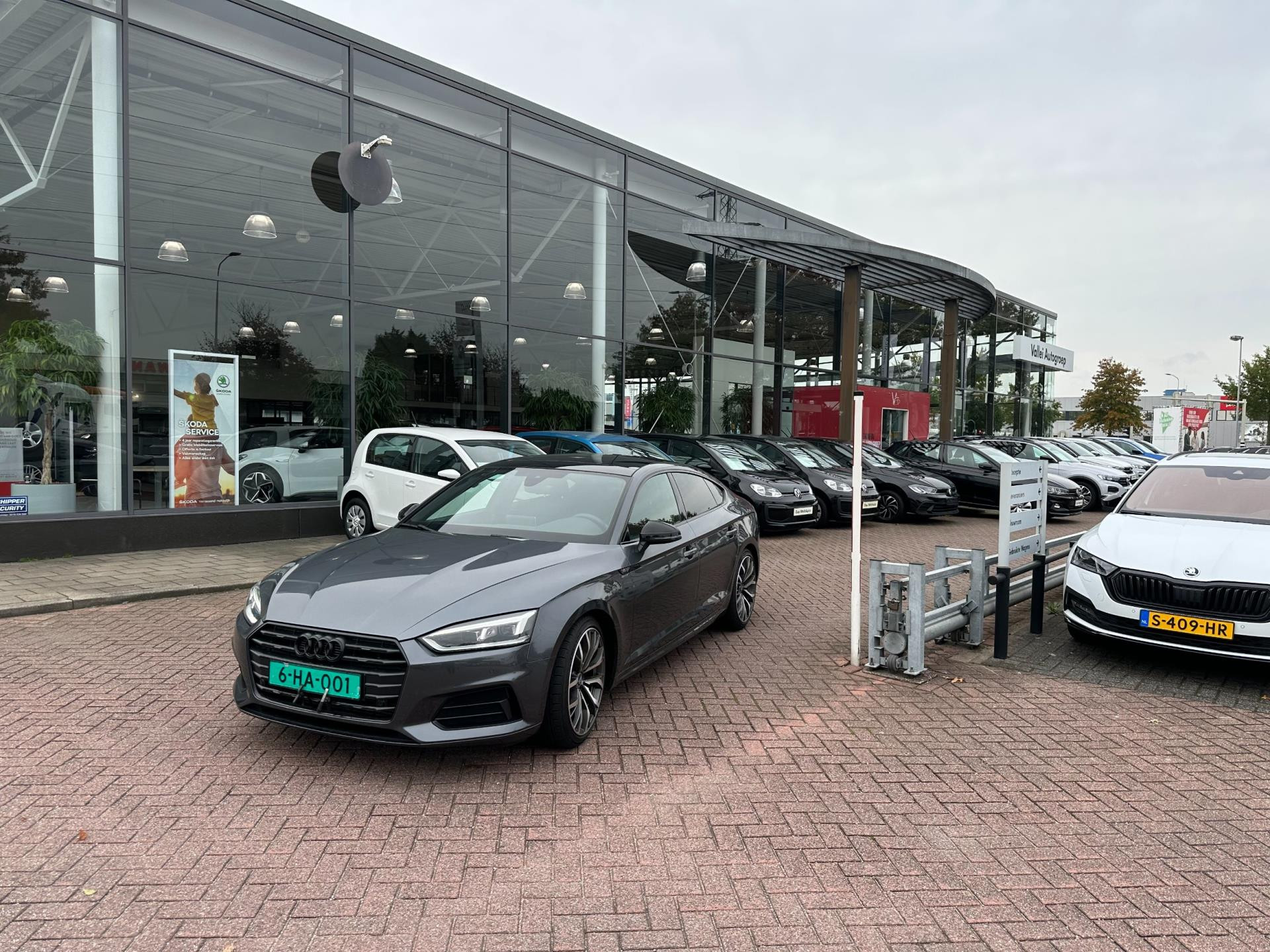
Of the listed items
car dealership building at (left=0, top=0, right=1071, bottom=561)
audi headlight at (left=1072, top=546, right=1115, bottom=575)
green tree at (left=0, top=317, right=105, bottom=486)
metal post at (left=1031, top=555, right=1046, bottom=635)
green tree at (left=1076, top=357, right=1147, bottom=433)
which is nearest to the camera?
audi headlight at (left=1072, top=546, right=1115, bottom=575)

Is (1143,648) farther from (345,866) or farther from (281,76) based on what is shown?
(281,76)

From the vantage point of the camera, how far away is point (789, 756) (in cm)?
415

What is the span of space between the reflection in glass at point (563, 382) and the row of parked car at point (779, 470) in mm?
1722

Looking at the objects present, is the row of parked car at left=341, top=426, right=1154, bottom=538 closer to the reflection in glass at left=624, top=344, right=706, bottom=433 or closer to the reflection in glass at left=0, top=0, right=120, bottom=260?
the reflection in glass at left=624, top=344, right=706, bottom=433

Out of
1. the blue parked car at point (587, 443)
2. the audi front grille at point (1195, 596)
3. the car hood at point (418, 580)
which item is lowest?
the audi front grille at point (1195, 596)

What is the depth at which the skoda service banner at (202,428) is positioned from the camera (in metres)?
10.7

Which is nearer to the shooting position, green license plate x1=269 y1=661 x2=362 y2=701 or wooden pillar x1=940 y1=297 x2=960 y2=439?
green license plate x1=269 y1=661 x2=362 y2=701

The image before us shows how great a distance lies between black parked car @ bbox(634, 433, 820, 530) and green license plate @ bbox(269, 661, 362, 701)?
822 centimetres

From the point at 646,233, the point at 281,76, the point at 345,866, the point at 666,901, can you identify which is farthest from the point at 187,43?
the point at 666,901

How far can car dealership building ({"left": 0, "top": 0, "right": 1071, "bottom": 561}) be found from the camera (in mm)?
9703

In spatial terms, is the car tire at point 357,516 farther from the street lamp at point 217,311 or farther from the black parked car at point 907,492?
the black parked car at point 907,492

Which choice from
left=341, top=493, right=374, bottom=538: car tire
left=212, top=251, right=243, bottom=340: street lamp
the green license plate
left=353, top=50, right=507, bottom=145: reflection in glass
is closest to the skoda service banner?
left=212, top=251, right=243, bottom=340: street lamp

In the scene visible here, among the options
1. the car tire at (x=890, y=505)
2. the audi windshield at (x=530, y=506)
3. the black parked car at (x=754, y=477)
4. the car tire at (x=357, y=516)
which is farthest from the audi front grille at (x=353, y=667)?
the car tire at (x=890, y=505)

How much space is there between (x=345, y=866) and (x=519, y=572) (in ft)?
5.05
